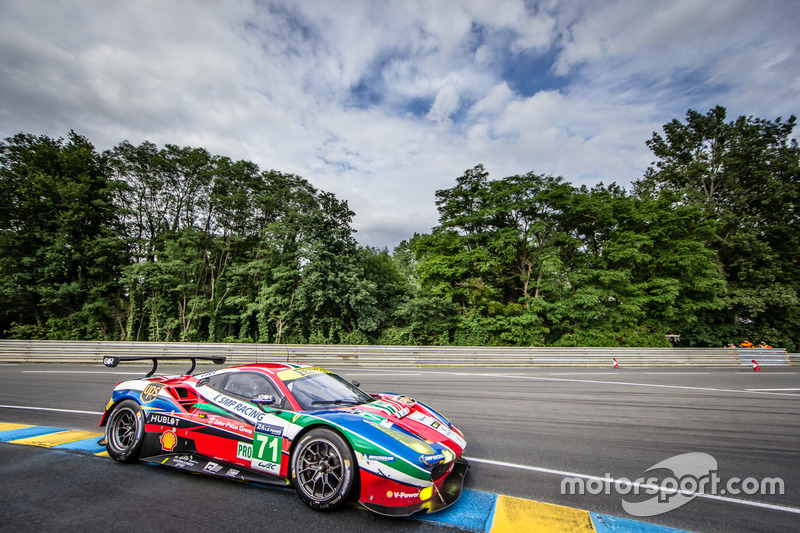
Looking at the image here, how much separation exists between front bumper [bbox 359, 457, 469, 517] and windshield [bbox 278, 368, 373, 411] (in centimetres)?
100

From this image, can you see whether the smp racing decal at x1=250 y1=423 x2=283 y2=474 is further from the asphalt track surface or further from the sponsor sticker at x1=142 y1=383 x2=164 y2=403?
the sponsor sticker at x1=142 y1=383 x2=164 y2=403

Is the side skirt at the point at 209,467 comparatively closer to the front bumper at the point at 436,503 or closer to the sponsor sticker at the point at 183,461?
the sponsor sticker at the point at 183,461

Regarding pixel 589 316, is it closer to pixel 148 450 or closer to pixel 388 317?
pixel 388 317

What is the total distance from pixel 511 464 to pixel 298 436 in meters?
2.50

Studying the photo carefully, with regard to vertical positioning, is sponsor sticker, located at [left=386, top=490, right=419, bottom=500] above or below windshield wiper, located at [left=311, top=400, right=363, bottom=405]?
below

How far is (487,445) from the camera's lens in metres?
4.45

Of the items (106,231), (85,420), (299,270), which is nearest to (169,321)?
(106,231)

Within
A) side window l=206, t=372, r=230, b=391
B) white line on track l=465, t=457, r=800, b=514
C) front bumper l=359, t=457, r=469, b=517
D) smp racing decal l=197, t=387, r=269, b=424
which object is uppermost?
side window l=206, t=372, r=230, b=391

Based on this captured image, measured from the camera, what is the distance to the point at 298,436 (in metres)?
2.96

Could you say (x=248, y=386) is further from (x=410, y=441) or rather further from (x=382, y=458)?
(x=410, y=441)

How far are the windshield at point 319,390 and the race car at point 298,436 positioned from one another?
1 centimetres

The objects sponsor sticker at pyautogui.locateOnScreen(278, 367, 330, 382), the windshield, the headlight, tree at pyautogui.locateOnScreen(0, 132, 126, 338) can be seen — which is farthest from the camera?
tree at pyautogui.locateOnScreen(0, 132, 126, 338)

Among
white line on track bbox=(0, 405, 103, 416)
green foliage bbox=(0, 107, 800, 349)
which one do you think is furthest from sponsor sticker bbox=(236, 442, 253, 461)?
green foliage bbox=(0, 107, 800, 349)

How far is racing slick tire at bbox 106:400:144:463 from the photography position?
12.0ft
